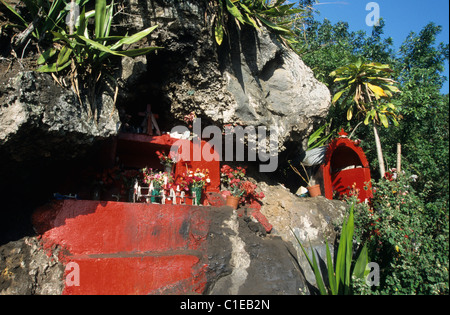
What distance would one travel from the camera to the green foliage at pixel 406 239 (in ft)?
17.8

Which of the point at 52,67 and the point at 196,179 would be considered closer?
the point at 52,67

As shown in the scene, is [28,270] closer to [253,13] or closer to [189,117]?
[189,117]

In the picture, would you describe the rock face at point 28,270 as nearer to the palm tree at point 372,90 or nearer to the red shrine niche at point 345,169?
the red shrine niche at point 345,169

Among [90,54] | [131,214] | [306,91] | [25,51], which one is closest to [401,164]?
[306,91]

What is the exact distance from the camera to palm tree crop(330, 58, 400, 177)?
999 cm

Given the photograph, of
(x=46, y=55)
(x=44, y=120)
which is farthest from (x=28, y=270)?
(x=46, y=55)

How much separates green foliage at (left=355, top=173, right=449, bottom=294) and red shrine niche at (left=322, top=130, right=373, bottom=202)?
2.94 meters

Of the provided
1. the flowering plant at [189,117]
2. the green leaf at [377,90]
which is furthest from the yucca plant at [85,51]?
the green leaf at [377,90]

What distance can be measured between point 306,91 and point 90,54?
5740 mm

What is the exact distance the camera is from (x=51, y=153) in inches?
225

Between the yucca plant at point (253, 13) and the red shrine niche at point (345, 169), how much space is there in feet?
11.9

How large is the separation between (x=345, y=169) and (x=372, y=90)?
258 cm

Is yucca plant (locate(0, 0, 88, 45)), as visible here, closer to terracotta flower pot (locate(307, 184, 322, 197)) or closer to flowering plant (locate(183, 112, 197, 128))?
flowering plant (locate(183, 112, 197, 128))

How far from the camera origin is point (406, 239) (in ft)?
19.1
